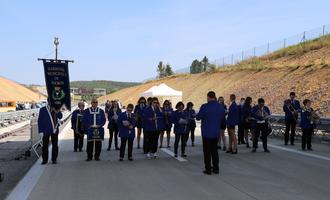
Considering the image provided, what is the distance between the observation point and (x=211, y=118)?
11.0 metres

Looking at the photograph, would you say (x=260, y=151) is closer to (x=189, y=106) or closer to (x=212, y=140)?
(x=189, y=106)

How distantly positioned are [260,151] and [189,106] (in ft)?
8.65

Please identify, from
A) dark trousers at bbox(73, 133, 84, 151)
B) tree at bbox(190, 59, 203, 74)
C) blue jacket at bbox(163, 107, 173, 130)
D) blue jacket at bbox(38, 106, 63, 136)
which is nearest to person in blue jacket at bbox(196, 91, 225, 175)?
blue jacket at bbox(38, 106, 63, 136)

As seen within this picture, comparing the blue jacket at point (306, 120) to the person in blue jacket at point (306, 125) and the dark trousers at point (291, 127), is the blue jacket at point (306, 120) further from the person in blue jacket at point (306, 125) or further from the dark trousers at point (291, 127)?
the dark trousers at point (291, 127)

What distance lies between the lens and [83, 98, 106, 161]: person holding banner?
13.7m

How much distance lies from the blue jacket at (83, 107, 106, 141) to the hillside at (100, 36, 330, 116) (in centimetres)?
2010

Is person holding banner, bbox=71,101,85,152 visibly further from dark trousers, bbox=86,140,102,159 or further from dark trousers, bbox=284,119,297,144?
dark trousers, bbox=284,119,297,144

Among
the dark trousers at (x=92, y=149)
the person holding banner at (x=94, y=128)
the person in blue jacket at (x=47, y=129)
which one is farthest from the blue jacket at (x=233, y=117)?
the person in blue jacket at (x=47, y=129)

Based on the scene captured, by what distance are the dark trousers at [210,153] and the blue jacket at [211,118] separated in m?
0.13

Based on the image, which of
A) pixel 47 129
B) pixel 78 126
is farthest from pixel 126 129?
pixel 78 126

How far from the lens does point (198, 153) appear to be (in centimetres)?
1541

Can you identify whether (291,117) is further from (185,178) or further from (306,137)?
(185,178)

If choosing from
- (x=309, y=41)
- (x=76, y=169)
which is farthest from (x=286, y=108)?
(x=309, y=41)

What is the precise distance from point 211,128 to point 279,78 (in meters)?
38.5
